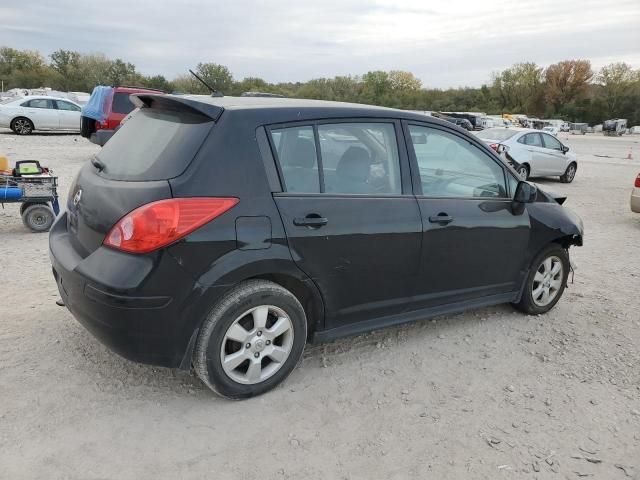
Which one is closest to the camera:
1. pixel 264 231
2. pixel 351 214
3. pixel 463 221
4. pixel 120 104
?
pixel 264 231

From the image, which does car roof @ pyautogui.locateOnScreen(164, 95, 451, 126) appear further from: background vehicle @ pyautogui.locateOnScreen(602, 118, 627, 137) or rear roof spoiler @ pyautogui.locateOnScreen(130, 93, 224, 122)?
background vehicle @ pyautogui.locateOnScreen(602, 118, 627, 137)

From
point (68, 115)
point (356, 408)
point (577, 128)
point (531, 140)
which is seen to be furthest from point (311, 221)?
point (577, 128)

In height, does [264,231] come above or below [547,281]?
above

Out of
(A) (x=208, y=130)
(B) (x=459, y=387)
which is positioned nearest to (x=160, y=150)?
(A) (x=208, y=130)

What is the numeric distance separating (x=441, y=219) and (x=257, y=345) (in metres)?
1.56

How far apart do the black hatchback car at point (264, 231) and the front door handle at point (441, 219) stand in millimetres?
11

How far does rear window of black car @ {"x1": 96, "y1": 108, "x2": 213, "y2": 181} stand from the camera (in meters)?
2.85

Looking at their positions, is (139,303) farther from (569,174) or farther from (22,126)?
(22,126)

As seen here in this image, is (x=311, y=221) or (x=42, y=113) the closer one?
(x=311, y=221)

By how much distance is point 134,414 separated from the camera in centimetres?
294

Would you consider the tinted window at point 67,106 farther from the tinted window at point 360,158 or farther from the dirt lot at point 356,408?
the tinted window at point 360,158

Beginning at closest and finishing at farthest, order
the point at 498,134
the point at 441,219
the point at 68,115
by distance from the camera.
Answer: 1. the point at 441,219
2. the point at 498,134
3. the point at 68,115

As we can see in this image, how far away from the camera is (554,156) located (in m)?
15.1

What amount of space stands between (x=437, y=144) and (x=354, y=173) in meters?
0.81
